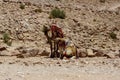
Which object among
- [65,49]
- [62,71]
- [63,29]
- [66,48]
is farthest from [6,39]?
[62,71]

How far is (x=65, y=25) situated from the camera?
26.3 metres

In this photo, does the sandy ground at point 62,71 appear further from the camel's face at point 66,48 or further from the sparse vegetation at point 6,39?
the sparse vegetation at point 6,39

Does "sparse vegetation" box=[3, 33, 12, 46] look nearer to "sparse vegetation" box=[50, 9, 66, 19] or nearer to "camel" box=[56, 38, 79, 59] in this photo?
"sparse vegetation" box=[50, 9, 66, 19]

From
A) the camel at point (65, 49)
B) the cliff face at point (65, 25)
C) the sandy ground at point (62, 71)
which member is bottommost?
the cliff face at point (65, 25)

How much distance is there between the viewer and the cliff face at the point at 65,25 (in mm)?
23594

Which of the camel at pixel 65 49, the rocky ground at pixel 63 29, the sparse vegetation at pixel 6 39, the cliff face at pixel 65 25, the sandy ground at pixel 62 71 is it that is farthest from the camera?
the cliff face at pixel 65 25

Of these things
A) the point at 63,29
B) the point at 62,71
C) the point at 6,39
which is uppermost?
the point at 62,71

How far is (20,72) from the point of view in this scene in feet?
33.1

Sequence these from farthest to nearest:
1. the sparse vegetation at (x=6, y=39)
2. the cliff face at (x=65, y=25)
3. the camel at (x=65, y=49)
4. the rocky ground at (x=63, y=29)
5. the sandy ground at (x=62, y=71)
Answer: the cliff face at (x=65, y=25) < the sparse vegetation at (x=6, y=39) < the camel at (x=65, y=49) < the rocky ground at (x=63, y=29) < the sandy ground at (x=62, y=71)

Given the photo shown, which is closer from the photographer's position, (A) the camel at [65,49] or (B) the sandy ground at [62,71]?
(B) the sandy ground at [62,71]

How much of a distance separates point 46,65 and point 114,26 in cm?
1701

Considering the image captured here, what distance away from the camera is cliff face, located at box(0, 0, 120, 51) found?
77.4 feet

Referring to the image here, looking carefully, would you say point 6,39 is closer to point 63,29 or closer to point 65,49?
point 63,29

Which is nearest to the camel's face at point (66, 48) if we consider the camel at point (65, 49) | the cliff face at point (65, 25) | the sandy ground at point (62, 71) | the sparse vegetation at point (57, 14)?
the camel at point (65, 49)
